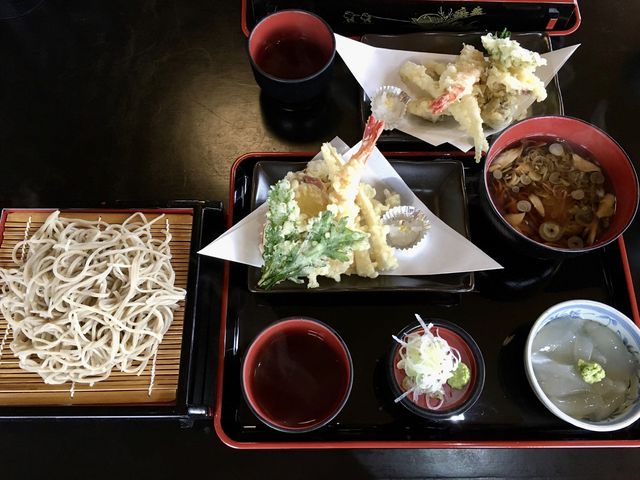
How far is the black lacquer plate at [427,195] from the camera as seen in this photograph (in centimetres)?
171

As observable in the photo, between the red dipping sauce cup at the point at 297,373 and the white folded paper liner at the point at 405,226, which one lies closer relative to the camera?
the red dipping sauce cup at the point at 297,373

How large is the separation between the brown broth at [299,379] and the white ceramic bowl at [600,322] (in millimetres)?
544

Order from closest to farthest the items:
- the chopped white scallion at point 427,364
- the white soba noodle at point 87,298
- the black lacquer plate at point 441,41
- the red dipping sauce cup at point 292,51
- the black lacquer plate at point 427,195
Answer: the chopped white scallion at point 427,364, the white soba noodle at point 87,298, the black lacquer plate at point 427,195, the red dipping sauce cup at point 292,51, the black lacquer plate at point 441,41

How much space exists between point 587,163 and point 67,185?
1.84 meters

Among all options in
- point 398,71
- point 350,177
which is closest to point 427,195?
point 350,177

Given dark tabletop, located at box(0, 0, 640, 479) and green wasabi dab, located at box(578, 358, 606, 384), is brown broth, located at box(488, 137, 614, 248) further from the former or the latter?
green wasabi dab, located at box(578, 358, 606, 384)

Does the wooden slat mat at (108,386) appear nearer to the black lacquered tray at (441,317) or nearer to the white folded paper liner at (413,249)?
the black lacquered tray at (441,317)

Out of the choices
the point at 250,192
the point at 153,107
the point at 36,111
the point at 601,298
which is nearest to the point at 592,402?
the point at 601,298

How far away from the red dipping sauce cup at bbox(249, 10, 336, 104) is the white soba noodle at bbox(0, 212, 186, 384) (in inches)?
26.8

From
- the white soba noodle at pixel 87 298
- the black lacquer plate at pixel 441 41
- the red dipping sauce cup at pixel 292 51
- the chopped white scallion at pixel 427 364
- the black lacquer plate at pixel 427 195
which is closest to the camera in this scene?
the chopped white scallion at pixel 427 364

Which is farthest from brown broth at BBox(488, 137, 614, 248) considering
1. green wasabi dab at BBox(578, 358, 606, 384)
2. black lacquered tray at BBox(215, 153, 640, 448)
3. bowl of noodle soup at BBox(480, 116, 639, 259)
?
green wasabi dab at BBox(578, 358, 606, 384)

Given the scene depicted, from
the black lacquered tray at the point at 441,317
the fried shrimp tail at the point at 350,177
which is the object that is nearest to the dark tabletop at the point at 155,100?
the black lacquered tray at the point at 441,317

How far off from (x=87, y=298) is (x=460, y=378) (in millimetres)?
1145

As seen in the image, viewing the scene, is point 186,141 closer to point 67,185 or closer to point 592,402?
point 67,185
